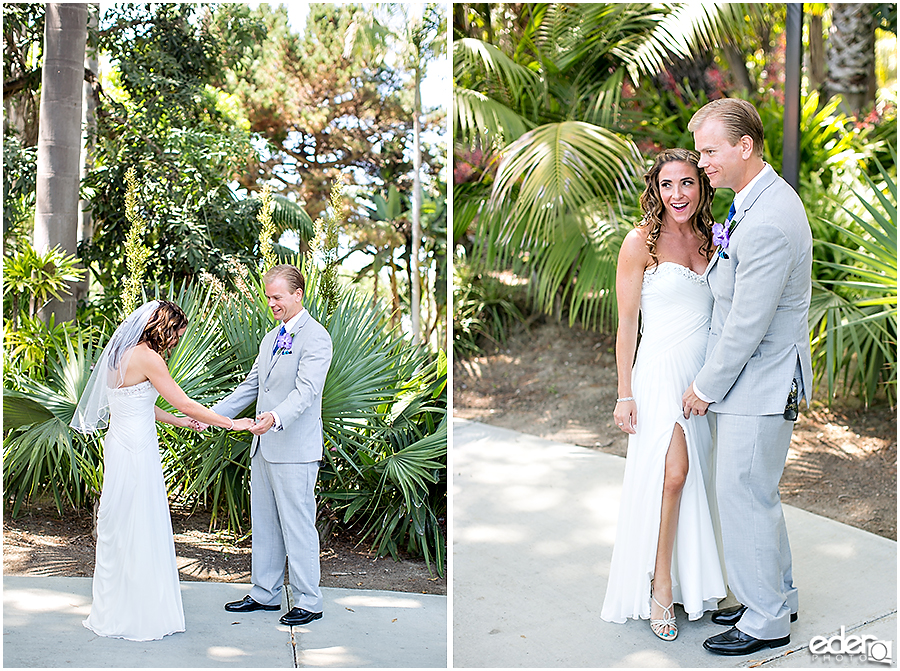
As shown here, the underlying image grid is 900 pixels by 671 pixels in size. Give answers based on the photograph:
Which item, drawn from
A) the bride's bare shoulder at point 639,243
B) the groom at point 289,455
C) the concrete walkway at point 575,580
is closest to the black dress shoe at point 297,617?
the groom at point 289,455

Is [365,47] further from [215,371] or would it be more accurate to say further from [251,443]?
[251,443]

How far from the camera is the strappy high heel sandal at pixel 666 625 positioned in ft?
9.63

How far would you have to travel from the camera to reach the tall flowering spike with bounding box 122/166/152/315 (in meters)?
3.47

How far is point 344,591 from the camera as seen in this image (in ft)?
11.8

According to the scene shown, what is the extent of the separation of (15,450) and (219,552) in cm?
99

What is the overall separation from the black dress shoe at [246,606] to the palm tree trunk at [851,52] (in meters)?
7.04

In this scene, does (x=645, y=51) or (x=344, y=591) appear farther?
(x=645, y=51)

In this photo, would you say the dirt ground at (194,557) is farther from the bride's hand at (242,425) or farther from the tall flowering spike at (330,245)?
the tall flowering spike at (330,245)

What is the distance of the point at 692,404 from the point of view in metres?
2.83

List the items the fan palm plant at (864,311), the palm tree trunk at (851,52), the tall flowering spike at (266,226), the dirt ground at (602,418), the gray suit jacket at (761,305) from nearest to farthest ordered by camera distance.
Result: the gray suit jacket at (761,305)
the tall flowering spike at (266,226)
the fan palm plant at (864,311)
the dirt ground at (602,418)
the palm tree trunk at (851,52)

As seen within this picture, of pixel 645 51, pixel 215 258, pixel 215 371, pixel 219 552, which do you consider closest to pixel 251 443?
pixel 215 371

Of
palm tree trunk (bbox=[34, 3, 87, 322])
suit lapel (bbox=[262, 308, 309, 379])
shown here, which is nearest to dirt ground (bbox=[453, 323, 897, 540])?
suit lapel (bbox=[262, 308, 309, 379])

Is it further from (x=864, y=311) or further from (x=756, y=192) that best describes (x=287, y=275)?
(x=864, y=311)

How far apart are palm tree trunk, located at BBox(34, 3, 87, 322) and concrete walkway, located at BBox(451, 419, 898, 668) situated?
210 cm
